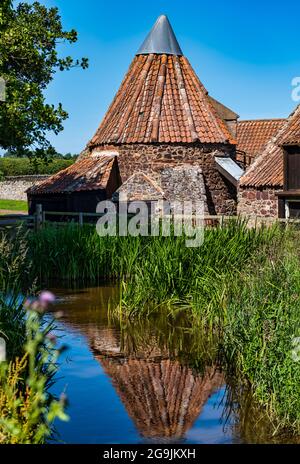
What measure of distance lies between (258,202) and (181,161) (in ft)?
10.2

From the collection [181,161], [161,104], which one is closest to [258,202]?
[181,161]

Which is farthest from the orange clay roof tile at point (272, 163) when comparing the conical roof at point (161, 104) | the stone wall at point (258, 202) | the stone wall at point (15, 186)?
the stone wall at point (15, 186)

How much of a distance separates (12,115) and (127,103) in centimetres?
815

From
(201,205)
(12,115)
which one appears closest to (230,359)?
(12,115)

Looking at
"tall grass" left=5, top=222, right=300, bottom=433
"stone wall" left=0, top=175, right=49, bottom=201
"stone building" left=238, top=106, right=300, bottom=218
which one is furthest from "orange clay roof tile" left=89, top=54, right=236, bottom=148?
"stone wall" left=0, top=175, right=49, bottom=201

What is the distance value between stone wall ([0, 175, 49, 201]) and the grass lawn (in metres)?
2.73

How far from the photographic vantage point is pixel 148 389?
812 cm

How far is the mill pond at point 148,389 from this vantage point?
6684 millimetres

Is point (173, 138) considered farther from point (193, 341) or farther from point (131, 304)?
point (193, 341)

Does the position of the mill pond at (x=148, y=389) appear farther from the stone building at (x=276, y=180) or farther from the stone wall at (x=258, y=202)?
the stone wall at (x=258, y=202)

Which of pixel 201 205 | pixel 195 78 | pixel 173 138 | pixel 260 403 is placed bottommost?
pixel 260 403

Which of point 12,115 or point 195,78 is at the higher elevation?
point 195,78

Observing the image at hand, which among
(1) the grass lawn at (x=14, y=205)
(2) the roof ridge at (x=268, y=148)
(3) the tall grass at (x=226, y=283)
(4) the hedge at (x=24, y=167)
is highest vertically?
(4) the hedge at (x=24, y=167)
